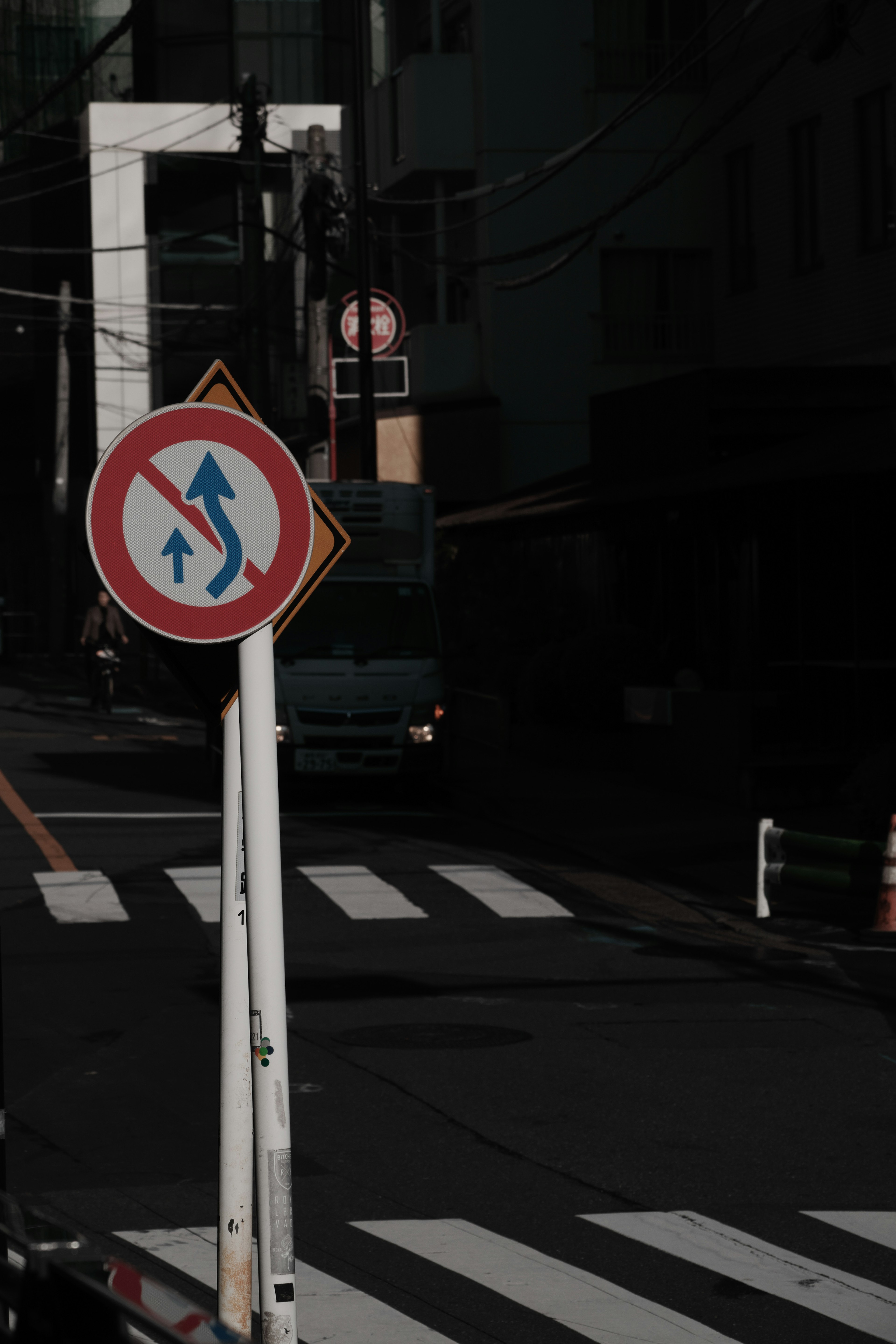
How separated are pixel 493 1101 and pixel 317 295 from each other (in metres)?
22.8

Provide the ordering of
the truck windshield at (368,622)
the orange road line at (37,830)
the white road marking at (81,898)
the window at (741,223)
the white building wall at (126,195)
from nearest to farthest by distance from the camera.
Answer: the white road marking at (81,898), the orange road line at (37,830), the truck windshield at (368,622), the window at (741,223), the white building wall at (126,195)

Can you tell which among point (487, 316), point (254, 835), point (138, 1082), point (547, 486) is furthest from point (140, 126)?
point (254, 835)

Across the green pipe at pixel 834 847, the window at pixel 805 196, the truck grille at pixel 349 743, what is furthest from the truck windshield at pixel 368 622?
the window at pixel 805 196

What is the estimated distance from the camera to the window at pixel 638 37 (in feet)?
116

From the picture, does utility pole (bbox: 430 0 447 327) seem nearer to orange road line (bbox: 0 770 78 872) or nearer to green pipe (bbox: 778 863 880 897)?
orange road line (bbox: 0 770 78 872)

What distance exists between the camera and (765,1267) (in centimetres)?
627

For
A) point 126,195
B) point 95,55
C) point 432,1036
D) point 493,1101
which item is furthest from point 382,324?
point 493,1101

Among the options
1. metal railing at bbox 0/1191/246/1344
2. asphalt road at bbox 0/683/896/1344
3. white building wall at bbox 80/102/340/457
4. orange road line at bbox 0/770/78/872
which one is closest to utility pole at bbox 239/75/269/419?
white building wall at bbox 80/102/340/457

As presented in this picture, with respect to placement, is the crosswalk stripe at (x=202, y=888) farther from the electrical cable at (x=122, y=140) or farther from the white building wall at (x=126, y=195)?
the white building wall at (x=126, y=195)

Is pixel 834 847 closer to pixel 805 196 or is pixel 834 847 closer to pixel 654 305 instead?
pixel 805 196

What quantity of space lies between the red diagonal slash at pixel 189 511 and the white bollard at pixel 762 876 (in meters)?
9.25

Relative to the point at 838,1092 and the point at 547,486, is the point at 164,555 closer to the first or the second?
the point at 838,1092

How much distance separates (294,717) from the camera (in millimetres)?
19500

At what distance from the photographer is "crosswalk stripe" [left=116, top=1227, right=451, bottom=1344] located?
222 inches
